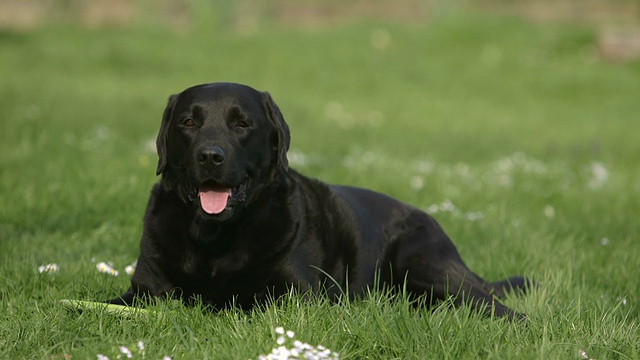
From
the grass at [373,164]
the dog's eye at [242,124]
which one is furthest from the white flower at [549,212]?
the dog's eye at [242,124]

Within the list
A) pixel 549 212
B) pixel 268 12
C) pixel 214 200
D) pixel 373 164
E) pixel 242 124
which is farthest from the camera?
pixel 268 12

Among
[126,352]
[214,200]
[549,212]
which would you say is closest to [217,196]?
[214,200]

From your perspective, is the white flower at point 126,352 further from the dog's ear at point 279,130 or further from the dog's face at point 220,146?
the dog's ear at point 279,130

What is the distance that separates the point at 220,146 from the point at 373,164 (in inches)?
190

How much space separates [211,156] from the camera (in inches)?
137

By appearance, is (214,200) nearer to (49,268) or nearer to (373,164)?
(49,268)

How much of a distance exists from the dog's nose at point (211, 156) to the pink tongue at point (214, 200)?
20cm

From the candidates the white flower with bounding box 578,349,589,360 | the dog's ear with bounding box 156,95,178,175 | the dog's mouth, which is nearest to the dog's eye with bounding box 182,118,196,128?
the dog's ear with bounding box 156,95,178,175

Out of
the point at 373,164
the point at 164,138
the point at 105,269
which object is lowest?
the point at 373,164

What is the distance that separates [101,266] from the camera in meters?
4.42

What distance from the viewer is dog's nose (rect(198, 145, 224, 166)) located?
3.48 meters

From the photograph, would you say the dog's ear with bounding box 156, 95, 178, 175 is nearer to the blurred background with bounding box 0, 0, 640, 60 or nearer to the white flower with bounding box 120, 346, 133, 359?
the white flower with bounding box 120, 346, 133, 359

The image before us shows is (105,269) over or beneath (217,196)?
beneath

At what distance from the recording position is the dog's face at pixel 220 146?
3564 mm
